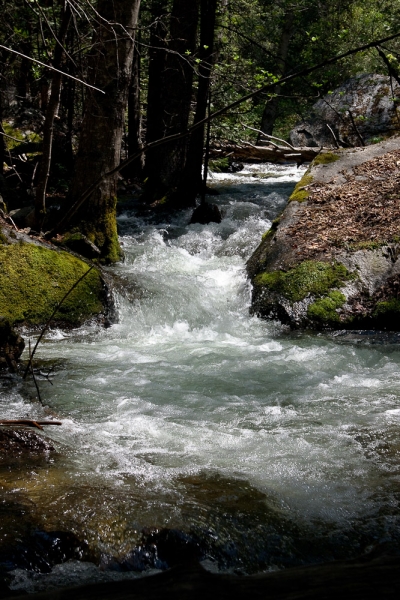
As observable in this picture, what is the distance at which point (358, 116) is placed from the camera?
1866 centimetres

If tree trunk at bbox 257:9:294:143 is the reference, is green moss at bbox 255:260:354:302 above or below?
below

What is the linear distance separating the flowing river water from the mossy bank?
333mm

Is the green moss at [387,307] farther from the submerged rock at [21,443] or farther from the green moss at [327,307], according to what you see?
the submerged rock at [21,443]

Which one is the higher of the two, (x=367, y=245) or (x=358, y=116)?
(x=358, y=116)

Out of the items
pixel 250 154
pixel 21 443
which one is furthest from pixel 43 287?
pixel 250 154

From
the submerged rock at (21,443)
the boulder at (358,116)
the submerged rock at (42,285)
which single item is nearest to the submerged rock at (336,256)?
the submerged rock at (42,285)

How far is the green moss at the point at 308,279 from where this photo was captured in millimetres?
8141

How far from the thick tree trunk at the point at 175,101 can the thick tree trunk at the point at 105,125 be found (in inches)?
133

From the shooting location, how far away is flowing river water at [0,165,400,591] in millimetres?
2852

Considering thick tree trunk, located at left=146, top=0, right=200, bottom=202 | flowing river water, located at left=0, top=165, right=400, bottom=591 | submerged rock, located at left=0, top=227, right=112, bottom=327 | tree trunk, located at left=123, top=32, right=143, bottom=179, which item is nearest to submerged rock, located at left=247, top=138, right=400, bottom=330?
flowing river water, located at left=0, top=165, right=400, bottom=591

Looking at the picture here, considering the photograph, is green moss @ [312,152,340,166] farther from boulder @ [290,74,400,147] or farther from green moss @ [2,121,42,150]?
green moss @ [2,121,42,150]

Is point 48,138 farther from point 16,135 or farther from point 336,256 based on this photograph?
point 16,135

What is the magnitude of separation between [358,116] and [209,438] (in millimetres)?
16594

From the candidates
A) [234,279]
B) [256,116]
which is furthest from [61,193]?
[256,116]
